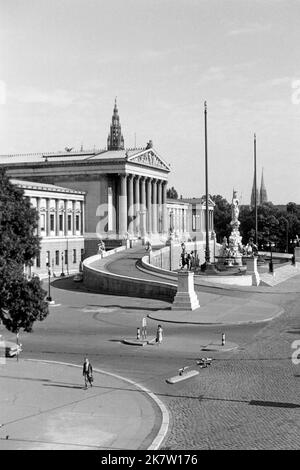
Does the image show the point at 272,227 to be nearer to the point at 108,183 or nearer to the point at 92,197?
the point at 108,183

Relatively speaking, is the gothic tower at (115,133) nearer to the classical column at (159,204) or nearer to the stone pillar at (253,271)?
the classical column at (159,204)

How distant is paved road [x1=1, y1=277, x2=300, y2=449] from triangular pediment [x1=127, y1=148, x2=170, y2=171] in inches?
2458

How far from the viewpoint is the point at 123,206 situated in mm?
108312

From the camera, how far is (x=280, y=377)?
84.0 feet

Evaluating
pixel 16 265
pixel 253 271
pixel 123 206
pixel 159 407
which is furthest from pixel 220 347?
pixel 123 206

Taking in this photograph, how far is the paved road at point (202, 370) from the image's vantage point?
18.9 metres

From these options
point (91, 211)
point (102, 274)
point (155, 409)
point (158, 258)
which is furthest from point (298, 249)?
point (155, 409)

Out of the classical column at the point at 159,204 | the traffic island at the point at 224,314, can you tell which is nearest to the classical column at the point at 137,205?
the classical column at the point at 159,204

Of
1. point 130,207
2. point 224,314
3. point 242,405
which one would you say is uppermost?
point 130,207

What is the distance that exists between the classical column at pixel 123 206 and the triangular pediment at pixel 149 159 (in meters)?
3.79

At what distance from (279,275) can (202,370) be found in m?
49.4

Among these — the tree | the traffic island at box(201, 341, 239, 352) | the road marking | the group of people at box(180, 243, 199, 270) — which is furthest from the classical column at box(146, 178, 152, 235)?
the tree

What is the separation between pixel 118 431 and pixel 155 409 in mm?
3049
